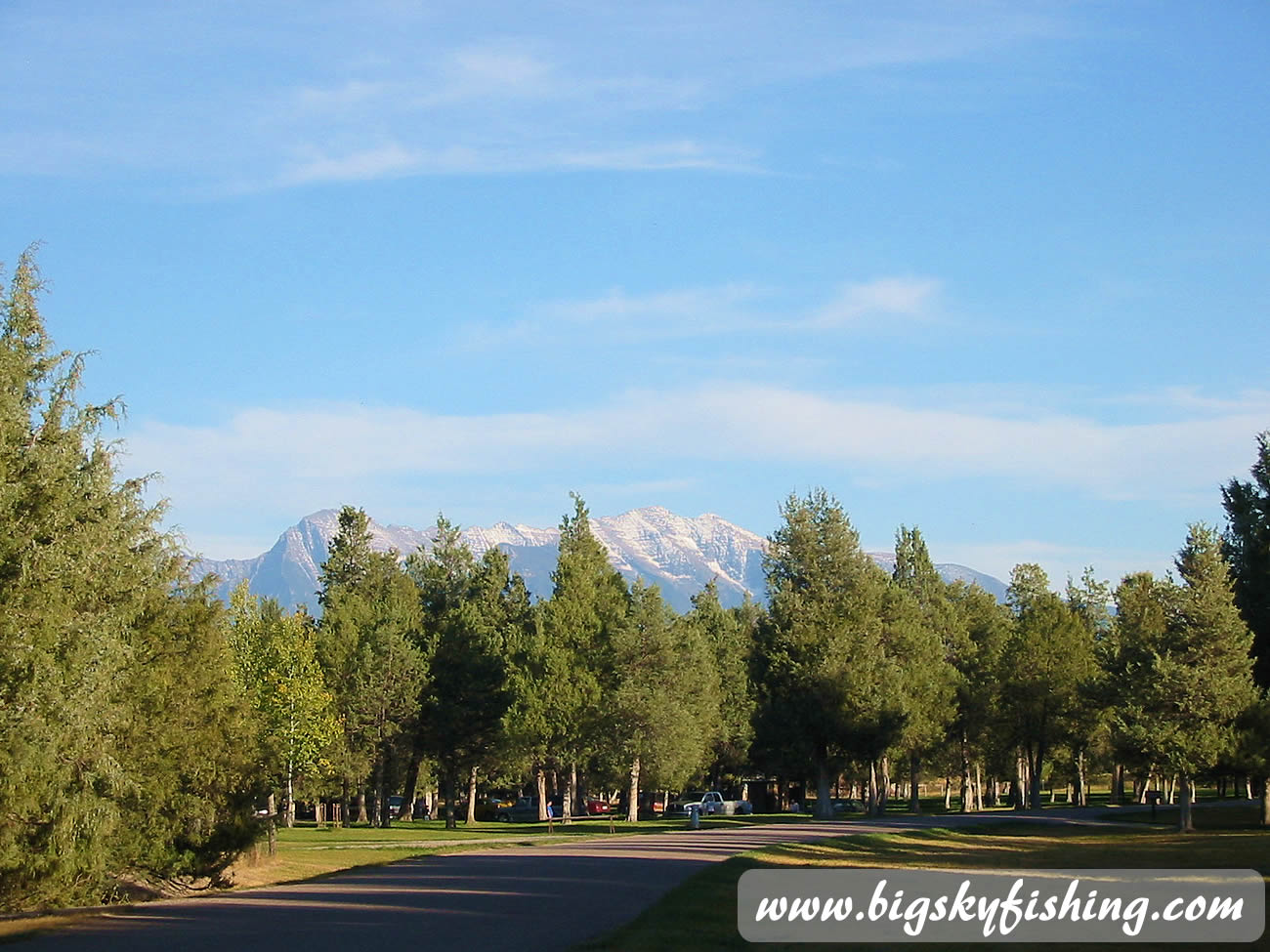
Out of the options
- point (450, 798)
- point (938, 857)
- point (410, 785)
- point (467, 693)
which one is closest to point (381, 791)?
point (450, 798)

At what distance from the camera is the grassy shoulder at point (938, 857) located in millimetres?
18984

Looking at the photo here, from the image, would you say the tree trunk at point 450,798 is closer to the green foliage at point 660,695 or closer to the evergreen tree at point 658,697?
the evergreen tree at point 658,697

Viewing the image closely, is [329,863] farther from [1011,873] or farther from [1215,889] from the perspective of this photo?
[1215,889]

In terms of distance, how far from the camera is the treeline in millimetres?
24547

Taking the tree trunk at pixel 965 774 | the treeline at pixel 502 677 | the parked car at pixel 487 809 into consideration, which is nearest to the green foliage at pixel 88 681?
the treeline at pixel 502 677

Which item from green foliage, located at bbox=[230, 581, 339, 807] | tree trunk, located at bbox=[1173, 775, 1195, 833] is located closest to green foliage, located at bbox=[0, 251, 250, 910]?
Answer: green foliage, located at bbox=[230, 581, 339, 807]

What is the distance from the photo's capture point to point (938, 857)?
3612cm

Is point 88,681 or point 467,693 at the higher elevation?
point 88,681

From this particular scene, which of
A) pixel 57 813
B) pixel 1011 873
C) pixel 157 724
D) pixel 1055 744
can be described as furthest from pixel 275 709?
pixel 1055 744

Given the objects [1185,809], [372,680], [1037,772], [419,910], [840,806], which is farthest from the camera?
[840,806]

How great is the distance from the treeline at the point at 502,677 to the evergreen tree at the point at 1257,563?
0.21 meters

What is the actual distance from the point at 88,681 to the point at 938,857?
2312 cm

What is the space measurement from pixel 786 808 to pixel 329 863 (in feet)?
221

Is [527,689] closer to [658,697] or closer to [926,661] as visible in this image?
[658,697]
